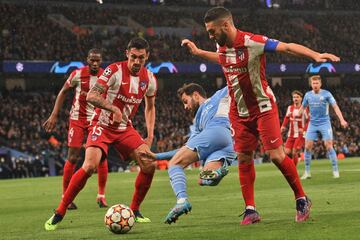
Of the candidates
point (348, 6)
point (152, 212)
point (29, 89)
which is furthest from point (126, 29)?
point (152, 212)

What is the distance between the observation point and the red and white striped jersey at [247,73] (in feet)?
27.5

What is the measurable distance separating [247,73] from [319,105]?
10.9m

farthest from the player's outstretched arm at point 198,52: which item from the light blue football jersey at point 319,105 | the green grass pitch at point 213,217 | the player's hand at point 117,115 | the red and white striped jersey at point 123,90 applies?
the light blue football jersey at point 319,105

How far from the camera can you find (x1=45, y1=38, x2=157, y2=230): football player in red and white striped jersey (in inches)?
370

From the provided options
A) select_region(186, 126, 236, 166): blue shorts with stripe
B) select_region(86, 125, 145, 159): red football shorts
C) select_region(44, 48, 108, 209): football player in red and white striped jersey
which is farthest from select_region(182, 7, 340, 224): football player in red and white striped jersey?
select_region(44, 48, 108, 209): football player in red and white striped jersey

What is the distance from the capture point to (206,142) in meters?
9.05

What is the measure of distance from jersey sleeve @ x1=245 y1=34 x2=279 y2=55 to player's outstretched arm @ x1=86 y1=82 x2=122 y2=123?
6.00 feet

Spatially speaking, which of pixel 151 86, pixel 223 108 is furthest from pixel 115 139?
pixel 223 108

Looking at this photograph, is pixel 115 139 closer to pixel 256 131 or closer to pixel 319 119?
pixel 256 131

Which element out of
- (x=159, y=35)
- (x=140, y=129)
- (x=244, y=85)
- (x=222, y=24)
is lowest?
(x=140, y=129)

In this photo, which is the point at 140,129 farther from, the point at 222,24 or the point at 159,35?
the point at 222,24

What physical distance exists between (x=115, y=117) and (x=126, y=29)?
1734 inches

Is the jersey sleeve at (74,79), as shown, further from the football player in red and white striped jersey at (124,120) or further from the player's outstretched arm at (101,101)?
the player's outstretched arm at (101,101)

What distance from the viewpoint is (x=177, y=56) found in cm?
4931
